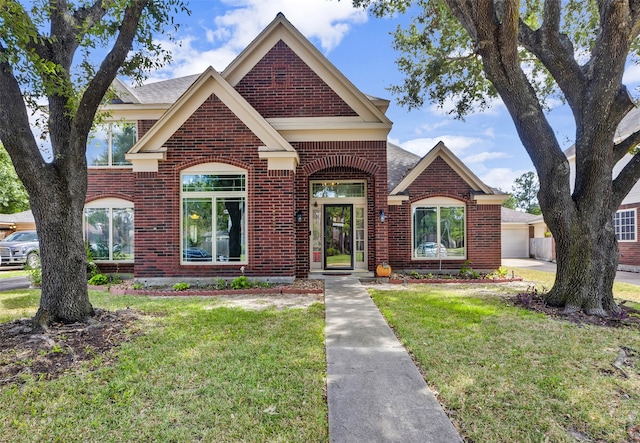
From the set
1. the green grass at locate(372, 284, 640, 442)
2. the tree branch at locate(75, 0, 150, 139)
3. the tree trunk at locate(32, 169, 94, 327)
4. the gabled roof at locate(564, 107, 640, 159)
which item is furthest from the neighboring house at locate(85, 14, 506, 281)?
the gabled roof at locate(564, 107, 640, 159)

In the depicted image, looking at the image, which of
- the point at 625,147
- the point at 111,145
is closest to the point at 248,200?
the point at 111,145

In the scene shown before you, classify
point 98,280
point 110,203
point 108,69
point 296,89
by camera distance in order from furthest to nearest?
point 110,203 → point 296,89 → point 98,280 → point 108,69

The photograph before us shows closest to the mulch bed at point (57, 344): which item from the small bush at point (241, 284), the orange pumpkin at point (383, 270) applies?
the small bush at point (241, 284)

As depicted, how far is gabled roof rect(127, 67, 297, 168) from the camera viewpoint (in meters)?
9.22

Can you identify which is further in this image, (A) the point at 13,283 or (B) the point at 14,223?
(B) the point at 14,223

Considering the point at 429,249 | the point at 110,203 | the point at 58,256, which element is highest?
the point at 110,203

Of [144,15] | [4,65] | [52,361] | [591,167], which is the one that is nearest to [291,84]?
[144,15]

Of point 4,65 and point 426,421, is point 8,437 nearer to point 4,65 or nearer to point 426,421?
point 426,421

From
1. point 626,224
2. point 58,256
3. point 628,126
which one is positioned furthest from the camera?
point 628,126

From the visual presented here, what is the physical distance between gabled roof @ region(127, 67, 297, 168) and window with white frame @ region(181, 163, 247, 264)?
1182 millimetres

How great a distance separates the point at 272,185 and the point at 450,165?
672 cm

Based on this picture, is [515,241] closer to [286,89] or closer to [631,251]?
[631,251]

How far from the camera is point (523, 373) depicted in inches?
148

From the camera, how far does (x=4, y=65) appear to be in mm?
5141
